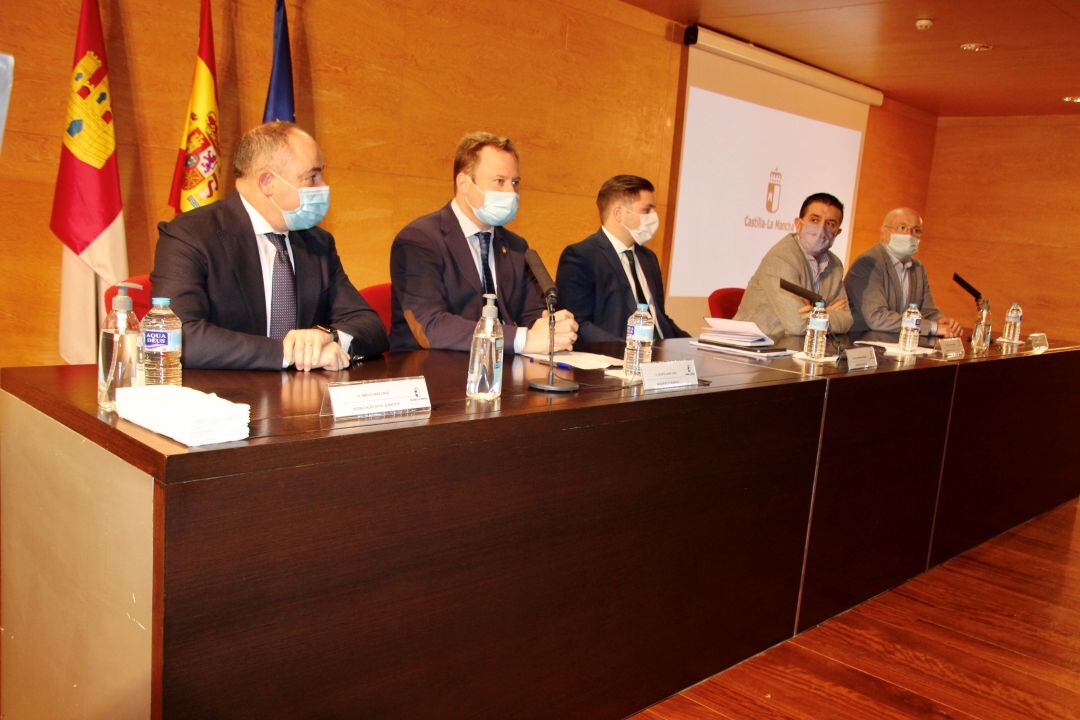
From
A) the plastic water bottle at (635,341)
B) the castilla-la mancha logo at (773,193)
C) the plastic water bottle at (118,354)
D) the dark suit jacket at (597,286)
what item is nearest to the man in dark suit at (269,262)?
the plastic water bottle at (118,354)

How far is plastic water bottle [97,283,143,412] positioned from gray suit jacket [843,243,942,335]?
10.4 ft

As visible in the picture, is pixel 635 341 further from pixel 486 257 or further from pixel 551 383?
pixel 486 257

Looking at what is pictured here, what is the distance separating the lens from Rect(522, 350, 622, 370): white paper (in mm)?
2180

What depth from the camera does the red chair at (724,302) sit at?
3904mm

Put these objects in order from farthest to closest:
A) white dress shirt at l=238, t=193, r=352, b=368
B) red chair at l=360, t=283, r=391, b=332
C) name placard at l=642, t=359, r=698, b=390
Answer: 1. red chair at l=360, t=283, r=391, b=332
2. white dress shirt at l=238, t=193, r=352, b=368
3. name placard at l=642, t=359, r=698, b=390

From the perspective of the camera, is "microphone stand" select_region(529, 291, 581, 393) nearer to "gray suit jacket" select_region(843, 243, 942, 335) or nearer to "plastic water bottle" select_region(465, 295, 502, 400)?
"plastic water bottle" select_region(465, 295, 502, 400)

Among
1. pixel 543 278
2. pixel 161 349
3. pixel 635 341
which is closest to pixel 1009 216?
pixel 635 341

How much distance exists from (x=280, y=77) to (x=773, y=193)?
4152mm

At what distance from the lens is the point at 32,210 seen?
3.24 metres

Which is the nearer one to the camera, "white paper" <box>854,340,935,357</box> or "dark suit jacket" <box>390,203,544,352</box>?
"dark suit jacket" <box>390,203,544,352</box>

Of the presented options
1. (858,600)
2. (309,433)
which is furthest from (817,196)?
(309,433)

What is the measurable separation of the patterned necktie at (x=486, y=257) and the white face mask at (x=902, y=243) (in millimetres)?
2201

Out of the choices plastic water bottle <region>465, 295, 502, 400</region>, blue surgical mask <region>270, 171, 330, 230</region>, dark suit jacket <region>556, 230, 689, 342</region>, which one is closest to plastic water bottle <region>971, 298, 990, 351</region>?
dark suit jacket <region>556, 230, 689, 342</region>

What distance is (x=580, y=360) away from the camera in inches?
88.7
